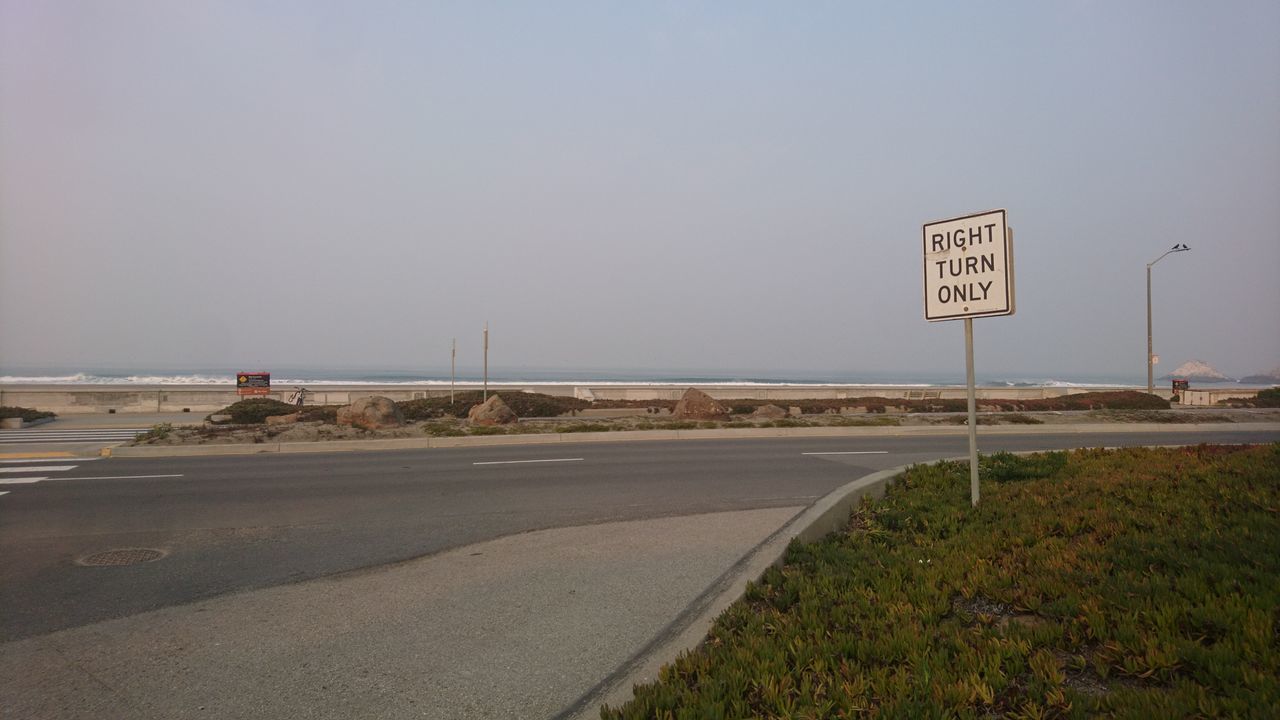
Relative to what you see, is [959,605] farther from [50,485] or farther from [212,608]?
[50,485]

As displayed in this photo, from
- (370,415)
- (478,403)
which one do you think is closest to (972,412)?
(370,415)

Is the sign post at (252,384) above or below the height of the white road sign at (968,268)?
below

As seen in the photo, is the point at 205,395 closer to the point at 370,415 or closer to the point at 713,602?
the point at 370,415

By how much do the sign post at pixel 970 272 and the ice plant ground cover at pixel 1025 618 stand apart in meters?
1.45

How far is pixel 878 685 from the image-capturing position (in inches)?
134

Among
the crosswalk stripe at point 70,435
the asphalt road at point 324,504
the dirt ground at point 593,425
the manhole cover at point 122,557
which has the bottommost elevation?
the manhole cover at point 122,557

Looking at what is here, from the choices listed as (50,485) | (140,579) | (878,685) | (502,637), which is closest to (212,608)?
(140,579)

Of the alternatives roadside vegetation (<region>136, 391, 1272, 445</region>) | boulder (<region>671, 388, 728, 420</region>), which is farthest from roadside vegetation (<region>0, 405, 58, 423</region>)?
boulder (<region>671, 388, 728, 420</region>)

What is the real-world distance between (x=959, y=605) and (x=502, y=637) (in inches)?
125

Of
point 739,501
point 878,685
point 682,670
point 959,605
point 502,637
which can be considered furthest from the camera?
point 739,501

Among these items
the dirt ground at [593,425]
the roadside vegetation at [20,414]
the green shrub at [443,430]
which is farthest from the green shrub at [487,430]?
the roadside vegetation at [20,414]

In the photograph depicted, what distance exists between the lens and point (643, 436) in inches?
727

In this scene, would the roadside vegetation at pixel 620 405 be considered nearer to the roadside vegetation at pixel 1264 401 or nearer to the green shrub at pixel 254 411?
the green shrub at pixel 254 411

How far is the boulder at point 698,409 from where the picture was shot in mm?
23047
